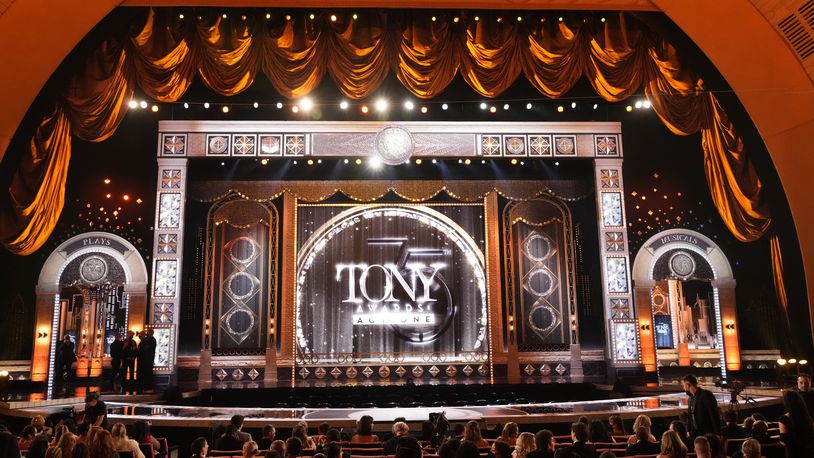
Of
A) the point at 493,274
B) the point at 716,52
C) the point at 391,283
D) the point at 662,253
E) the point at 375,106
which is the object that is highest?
the point at 375,106

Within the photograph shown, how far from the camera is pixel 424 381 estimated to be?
45.7 feet

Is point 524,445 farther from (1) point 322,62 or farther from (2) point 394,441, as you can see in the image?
(1) point 322,62

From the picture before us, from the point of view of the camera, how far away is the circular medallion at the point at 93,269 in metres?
13.6

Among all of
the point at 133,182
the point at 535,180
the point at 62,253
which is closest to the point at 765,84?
the point at 535,180

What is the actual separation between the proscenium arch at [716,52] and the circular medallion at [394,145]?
157 inches

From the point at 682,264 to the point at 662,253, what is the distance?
0.45 metres

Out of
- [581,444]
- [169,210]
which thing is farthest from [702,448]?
[169,210]

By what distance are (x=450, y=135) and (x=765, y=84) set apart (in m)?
6.01

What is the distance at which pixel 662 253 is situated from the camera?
47.7ft

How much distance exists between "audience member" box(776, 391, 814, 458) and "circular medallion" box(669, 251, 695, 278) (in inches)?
376

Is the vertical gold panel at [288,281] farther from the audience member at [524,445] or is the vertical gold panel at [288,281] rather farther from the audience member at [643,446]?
the audience member at [524,445]

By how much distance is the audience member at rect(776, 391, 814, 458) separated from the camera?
513cm

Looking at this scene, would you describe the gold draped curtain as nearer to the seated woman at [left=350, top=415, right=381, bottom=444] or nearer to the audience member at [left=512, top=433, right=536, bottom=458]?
the seated woman at [left=350, top=415, right=381, bottom=444]

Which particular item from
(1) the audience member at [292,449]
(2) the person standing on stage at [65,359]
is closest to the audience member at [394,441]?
(1) the audience member at [292,449]
